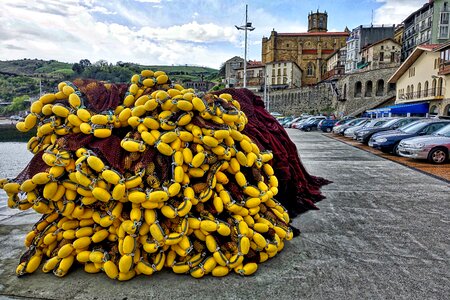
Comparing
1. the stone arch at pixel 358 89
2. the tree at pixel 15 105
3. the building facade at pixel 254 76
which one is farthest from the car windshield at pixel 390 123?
the tree at pixel 15 105

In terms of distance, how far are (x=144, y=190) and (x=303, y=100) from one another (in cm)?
7422

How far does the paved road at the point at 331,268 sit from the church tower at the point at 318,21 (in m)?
113

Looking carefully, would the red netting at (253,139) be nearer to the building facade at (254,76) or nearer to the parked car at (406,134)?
the parked car at (406,134)

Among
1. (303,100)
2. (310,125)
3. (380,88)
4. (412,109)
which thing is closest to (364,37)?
(303,100)

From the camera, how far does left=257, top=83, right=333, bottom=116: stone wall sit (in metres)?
69.4

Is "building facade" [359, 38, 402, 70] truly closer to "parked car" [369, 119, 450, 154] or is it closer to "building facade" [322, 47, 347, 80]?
"building facade" [322, 47, 347, 80]

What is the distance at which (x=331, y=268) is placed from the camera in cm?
325

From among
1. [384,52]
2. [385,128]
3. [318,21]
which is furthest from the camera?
[318,21]

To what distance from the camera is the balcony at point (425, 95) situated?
1341 inches

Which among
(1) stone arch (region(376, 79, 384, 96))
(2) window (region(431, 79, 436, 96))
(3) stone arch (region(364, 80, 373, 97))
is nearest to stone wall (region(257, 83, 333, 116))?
(3) stone arch (region(364, 80, 373, 97))

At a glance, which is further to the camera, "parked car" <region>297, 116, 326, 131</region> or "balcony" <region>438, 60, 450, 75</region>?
"parked car" <region>297, 116, 326, 131</region>

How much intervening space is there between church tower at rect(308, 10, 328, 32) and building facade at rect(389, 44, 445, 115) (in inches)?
2741

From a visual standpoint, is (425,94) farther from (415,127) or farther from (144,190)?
(144,190)

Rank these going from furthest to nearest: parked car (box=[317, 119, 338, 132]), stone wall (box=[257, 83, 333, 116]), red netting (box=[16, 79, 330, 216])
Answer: stone wall (box=[257, 83, 333, 116]) < parked car (box=[317, 119, 338, 132]) < red netting (box=[16, 79, 330, 216])
